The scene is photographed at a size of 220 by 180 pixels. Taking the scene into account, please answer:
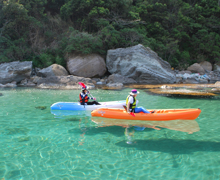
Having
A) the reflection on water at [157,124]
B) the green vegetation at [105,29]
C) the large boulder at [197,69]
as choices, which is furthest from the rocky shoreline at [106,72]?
the reflection on water at [157,124]

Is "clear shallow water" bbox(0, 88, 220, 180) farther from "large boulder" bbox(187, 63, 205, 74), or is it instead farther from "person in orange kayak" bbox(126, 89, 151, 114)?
"large boulder" bbox(187, 63, 205, 74)

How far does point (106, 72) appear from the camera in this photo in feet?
69.2

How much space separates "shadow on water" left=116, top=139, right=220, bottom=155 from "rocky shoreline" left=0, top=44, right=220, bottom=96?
10.4 metres

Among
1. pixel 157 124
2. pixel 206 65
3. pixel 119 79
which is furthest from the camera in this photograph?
pixel 206 65

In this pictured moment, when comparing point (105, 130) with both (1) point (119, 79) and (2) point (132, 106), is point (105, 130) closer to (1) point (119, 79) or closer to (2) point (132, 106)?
(2) point (132, 106)

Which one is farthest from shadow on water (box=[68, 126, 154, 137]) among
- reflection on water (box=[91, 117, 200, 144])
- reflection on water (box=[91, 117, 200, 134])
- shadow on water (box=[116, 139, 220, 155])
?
shadow on water (box=[116, 139, 220, 155])

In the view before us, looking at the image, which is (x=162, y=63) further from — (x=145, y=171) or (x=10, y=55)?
(x=145, y=171)

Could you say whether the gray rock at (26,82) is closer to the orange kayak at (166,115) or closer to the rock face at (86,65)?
the rock face at (86,65)

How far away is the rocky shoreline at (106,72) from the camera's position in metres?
15.2

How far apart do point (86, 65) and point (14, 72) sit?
6474 millimetres

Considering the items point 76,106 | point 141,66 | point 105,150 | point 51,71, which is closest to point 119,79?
point 141,66

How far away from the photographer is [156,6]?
25.1 meters

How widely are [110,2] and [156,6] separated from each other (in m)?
7.24

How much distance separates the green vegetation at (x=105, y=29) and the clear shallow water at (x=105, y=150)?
563 inches
